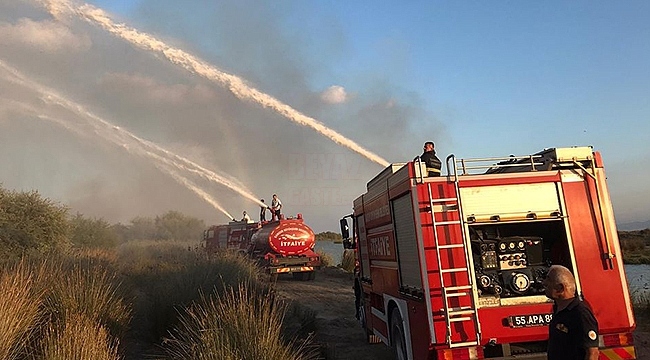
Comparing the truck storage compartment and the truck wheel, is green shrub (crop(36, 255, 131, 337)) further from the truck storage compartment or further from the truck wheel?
the truck storage compartment

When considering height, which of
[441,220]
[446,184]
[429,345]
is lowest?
[429,345]

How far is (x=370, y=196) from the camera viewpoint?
339 inches

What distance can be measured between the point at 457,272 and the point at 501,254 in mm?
1092

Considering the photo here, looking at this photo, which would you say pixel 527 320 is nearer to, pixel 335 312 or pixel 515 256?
pixel 515 256

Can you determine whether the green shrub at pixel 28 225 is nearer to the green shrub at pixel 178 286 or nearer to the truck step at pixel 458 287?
the green shrub at pixel 178 286

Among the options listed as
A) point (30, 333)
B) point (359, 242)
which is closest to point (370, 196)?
point (359, 242)

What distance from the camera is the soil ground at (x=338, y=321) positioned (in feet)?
31.1

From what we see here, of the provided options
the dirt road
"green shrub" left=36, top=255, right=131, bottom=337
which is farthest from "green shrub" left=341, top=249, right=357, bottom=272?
"green shrub" left=36, top=255, right=131, bottom=337

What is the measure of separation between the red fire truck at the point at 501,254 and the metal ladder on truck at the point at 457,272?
1 centimetres

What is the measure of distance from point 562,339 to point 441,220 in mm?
2328

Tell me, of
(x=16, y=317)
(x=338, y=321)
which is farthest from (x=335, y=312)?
(x=16, y=317)

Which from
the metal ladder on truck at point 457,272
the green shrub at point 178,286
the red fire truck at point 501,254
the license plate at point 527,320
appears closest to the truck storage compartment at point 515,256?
the red fire truck at point 501,254

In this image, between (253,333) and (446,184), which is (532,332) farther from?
(253,333)

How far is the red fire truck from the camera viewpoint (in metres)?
5.66
